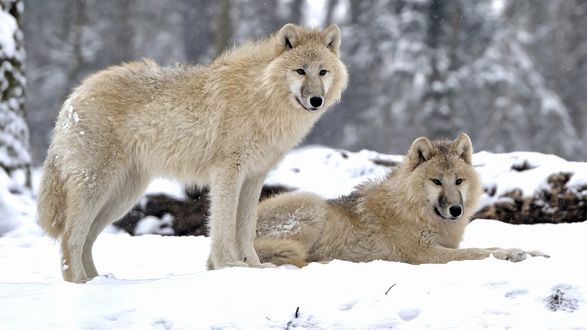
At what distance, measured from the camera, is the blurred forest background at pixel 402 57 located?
2583 centimetres

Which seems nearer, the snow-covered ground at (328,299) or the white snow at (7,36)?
the snow-covered ground at (328,299)

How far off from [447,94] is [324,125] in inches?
315

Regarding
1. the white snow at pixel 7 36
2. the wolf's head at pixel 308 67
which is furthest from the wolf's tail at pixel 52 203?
the white snow at pixel 7 36

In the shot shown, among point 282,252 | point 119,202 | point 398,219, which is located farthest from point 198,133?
point 398,219

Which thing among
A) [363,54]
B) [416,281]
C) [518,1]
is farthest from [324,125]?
[416,281]

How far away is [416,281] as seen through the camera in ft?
16.3

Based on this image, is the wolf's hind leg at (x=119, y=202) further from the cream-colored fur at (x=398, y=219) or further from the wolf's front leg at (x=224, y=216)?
the cream-colored fur at (x=398, y=219)

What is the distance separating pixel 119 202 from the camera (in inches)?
275

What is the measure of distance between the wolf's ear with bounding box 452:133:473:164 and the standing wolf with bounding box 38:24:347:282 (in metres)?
1.33

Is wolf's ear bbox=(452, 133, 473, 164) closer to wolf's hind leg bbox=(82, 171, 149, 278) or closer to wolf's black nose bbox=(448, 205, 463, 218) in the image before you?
wolf's black nose bbox=(448, 205, 463, 218)

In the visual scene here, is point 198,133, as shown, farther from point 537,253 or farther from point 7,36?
point 7,36

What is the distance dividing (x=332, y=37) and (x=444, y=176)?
167 centimetres

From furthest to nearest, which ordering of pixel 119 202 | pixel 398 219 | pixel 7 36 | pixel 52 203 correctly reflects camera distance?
1. pixel 7 36
2. pixel 398 219
3. pixel 119 202
4. pixel 52 203

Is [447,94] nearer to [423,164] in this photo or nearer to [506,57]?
[506,57]
